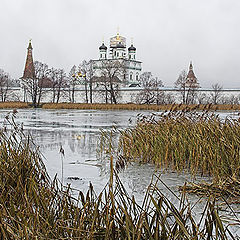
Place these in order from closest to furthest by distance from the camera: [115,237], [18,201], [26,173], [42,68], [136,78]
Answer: [115,237]
[18,201]
[26,173]
[42,68]
[136,78]

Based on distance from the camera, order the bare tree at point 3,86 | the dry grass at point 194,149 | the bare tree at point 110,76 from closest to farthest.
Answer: the dry grass at point 194,149
the bare tree at point 110,76
the bare tree at point 3,86

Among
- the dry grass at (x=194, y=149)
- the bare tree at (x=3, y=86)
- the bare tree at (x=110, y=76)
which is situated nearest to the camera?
the dry grass at (x=194, y=149)

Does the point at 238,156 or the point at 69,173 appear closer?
the point at 238,156

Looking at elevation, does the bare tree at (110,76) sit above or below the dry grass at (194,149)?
above

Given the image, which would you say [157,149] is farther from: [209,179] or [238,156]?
[238,156]

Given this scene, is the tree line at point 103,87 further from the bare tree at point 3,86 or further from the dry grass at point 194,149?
the dry grass at point 194,149

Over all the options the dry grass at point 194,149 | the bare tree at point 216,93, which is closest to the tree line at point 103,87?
the bare tree at point 216,93

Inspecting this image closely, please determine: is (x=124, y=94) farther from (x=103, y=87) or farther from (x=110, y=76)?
(x=110, y=76)

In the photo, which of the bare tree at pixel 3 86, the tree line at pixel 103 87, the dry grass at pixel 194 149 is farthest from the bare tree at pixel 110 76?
the dry grass at pixel 194 149

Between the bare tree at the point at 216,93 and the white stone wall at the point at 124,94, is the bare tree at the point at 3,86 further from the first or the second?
the bare tree at the point at 216,93

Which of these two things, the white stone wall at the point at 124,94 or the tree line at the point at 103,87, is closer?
the tree line at the point at 103,87

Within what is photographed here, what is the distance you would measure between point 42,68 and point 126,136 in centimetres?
4877

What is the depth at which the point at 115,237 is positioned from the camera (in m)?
2.57

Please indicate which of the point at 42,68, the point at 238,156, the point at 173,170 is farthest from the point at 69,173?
the point at 42,68
